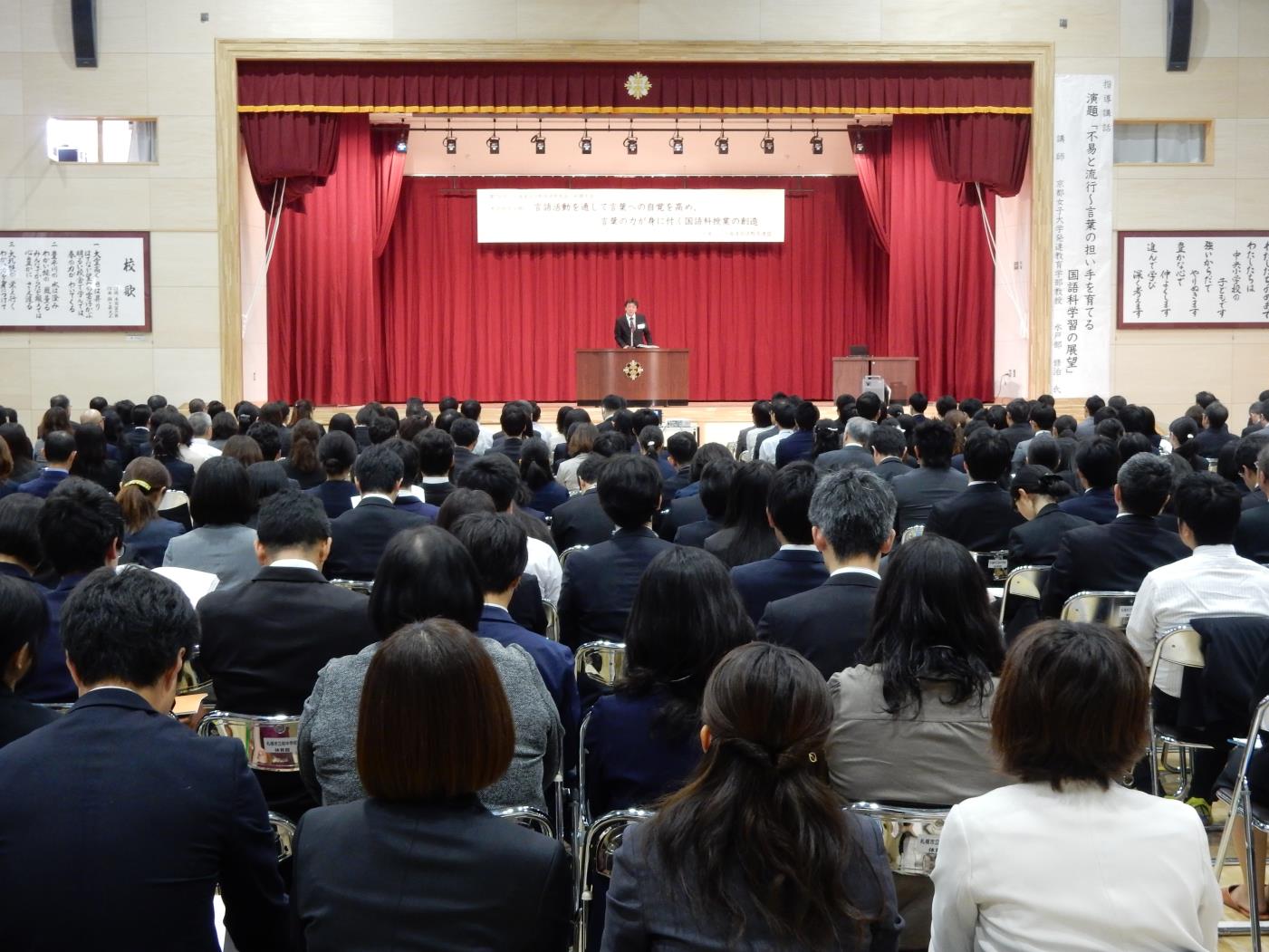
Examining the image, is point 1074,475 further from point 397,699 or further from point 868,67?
point 868,67

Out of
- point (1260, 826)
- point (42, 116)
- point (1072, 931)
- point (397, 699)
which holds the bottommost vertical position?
point (1260, 826)

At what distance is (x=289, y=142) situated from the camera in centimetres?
1189

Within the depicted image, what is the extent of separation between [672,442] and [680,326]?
9.73 metres

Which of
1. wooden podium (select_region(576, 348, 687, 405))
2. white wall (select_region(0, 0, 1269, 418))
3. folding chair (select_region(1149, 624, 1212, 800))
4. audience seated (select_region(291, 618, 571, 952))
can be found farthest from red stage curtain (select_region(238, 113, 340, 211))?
audience seated (select_region(291, 618, 571, 952))

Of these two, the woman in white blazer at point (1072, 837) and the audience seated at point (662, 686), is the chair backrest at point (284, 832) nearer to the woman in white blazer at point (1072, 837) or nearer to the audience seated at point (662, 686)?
the audience seated at point (662, 686)

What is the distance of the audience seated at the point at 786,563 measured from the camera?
3664 millimetres

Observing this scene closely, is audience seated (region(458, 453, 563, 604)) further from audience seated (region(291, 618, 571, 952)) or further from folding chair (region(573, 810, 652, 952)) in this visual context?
→ audience seated (region(291, 618, 571, 952))

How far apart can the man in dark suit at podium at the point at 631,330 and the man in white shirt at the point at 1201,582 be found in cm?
1090

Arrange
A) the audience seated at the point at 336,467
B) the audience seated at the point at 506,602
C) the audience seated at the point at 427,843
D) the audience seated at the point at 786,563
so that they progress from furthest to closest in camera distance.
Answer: the audience seated at the point at 336,467, the audience seated at the point at 786,563, the audience seated at the point at 506,602, the audience seated at the point at 427,843

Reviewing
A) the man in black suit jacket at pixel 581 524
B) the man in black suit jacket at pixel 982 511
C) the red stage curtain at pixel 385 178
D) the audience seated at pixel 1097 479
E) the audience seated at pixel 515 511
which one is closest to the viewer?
the audience seated at pixel 515 511

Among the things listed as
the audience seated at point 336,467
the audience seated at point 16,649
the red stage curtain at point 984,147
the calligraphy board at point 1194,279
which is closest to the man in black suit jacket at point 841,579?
the audience seated at point 16,649

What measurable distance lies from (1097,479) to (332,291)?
11216 mm

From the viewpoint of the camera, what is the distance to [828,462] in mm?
6695

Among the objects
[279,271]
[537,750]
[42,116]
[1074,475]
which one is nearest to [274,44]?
[42,116]
